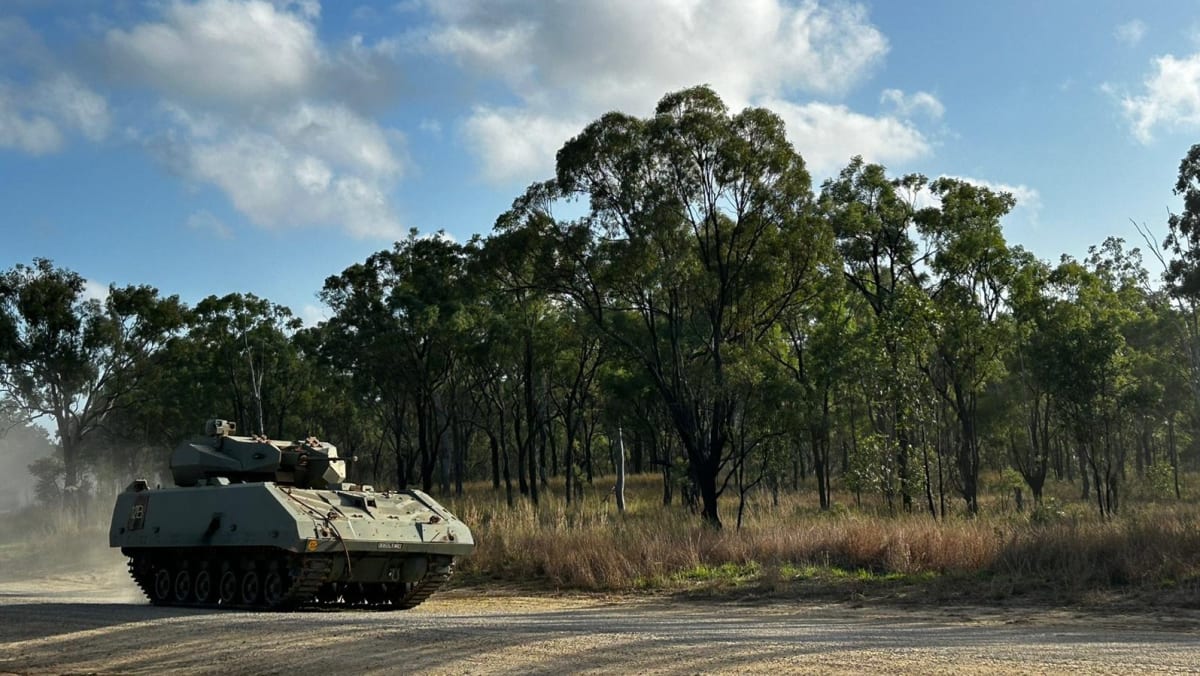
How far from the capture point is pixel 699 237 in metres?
26.1

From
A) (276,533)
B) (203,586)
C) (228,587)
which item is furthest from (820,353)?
(276,533)

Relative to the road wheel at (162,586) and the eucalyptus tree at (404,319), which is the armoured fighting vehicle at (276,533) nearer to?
the road wheel at (162,586)

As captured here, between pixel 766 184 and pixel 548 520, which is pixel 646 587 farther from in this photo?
pixel 766 184

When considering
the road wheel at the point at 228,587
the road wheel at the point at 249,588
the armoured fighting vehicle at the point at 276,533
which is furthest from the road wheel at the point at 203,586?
the road wheel at the point at 249,588

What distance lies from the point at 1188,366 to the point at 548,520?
112 feet

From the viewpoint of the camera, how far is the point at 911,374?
27.6 meters

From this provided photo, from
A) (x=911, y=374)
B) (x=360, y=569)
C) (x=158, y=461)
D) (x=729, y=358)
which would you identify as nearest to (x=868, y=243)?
(x=911, y=374)

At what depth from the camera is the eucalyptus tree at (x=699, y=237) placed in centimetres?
2547

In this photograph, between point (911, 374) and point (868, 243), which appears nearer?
point (911, 374)

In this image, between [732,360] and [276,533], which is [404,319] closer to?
[732,360]

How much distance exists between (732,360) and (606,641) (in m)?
17.3

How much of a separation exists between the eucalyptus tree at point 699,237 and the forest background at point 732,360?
74mm

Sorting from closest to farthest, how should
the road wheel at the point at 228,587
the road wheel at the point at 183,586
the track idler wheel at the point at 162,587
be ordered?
the road wheel at the point at 228,587 → the road wheel at the point at 183,586 → the track idler wheel at the point at 162,587

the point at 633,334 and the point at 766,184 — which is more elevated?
the point at 766,184
